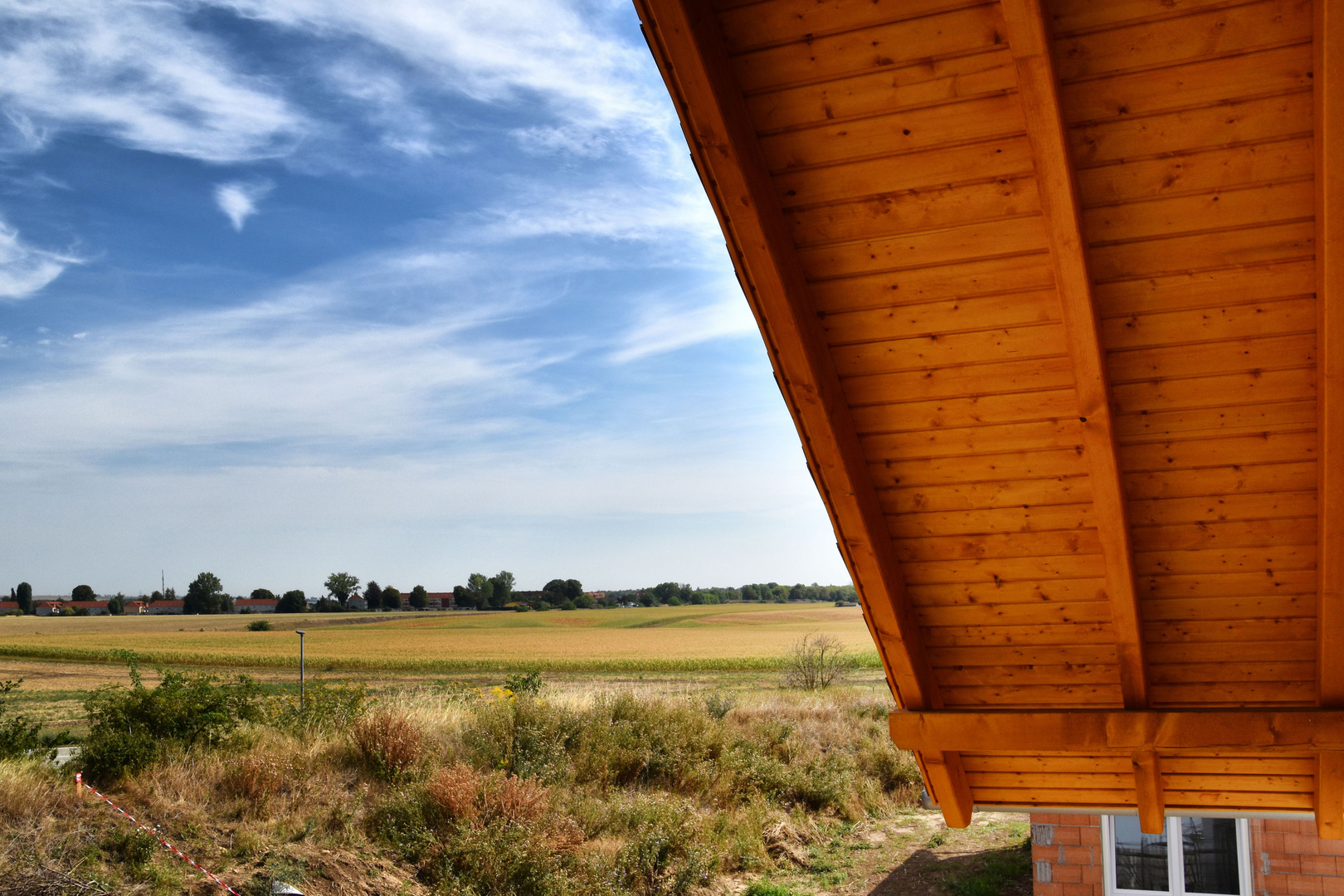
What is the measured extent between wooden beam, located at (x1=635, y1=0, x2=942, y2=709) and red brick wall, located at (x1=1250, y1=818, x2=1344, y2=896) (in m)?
6.39

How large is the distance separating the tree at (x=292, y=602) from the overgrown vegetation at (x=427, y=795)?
179ft

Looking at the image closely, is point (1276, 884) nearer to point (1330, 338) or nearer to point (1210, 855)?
point (1210, 855)

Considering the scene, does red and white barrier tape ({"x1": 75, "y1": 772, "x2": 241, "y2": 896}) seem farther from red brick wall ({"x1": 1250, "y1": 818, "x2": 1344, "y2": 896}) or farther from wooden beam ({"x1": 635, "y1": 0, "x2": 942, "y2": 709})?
red brick wall ({"x1": 1250, "y1": 818, "x2": 1344, "y2": 896})

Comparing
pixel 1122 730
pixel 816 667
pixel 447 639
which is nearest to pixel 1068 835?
pixel 1122 730

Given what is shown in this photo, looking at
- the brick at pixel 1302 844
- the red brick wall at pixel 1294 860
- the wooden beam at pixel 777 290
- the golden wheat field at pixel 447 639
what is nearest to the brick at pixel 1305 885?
the red brick wall at pixel 1294 860

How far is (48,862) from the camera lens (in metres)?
7.54

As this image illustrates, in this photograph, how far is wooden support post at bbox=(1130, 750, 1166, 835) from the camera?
4.02 m

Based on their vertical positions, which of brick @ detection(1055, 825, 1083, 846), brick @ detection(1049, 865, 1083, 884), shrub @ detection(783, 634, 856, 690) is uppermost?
brick @ detection(1055, 825, 1083, 846)

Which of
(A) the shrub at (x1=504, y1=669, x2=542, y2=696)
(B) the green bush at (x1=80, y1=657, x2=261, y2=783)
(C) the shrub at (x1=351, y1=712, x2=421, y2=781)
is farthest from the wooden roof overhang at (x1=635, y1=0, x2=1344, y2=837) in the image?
(A) the shrub at (x1=504, y1=669, x2=542, y2=696)

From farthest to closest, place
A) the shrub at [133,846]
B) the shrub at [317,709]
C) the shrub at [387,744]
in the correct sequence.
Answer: the shrub at [317,709], the shrub at [387,744], the shrub at [133,846]

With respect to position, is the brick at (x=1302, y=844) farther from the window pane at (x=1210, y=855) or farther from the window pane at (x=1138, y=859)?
the window pane at (x=1138, y=859)

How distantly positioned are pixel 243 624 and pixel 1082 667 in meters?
55.0

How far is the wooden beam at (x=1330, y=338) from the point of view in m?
2.26

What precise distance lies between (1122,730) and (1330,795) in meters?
1.26
